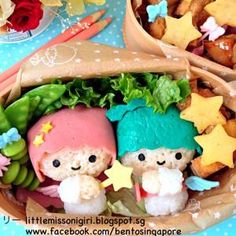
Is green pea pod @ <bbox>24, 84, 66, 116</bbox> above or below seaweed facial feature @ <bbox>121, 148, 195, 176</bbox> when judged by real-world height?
above

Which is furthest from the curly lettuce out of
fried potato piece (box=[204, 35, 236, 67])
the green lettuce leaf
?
fried potato piece (box=[204, 35, 236, 67])

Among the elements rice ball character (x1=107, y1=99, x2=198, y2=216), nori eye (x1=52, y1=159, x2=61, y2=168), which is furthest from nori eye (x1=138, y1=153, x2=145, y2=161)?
nori eye (x1=52, y1=159, x2=61, y2=168)

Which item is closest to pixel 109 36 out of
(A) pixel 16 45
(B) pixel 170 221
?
(A) pixel 16 45

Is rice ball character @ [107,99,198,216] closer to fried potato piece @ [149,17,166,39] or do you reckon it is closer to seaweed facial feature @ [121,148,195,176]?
seaweed facial feature @ [121,148,195,176]

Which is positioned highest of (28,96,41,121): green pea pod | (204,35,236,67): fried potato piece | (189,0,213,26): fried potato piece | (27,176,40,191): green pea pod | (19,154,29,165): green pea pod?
(189,0,213,26): fried potato piece

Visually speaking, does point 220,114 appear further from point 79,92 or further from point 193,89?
point 79,92

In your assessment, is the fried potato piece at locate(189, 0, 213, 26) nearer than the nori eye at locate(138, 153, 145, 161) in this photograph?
No

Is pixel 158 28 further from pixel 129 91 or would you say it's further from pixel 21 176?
pixel 21 176
